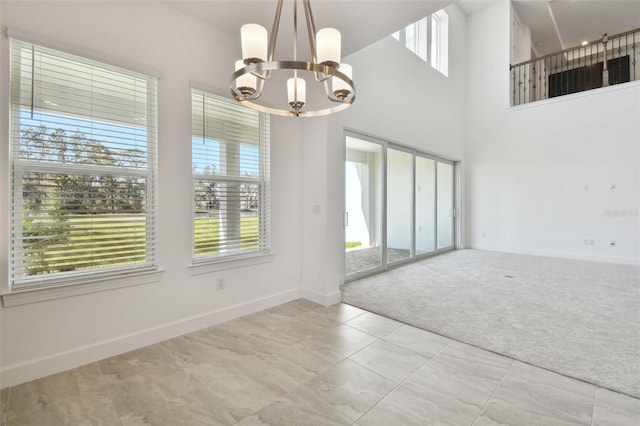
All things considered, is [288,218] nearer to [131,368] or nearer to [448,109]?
[131,368]

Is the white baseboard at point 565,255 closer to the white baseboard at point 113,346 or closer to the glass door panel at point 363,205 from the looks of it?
the glass door panel at point 363,205

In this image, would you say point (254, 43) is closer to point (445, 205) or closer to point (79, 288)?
point (79, 288)

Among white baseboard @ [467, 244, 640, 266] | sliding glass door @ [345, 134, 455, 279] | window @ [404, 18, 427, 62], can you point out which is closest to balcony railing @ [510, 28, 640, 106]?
window @ [404, 18, 427, 62]

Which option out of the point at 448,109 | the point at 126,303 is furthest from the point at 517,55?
the point at 126,303

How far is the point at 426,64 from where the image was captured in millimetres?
6164

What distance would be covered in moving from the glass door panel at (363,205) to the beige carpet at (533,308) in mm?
499

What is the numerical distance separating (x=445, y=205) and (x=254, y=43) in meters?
6.58

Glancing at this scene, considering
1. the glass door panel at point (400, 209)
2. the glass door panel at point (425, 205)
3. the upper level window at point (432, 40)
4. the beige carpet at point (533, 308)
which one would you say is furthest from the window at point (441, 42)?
the beige carpet at point (533, 308)

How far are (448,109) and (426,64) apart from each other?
130cm

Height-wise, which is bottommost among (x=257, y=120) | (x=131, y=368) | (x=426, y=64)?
(x=131, y=368)

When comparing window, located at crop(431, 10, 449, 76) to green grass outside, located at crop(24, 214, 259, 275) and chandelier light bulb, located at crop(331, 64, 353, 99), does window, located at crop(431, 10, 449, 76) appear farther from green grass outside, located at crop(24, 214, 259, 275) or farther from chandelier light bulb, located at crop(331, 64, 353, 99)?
green grass outside, located at crop(24, 214, 259, 275)

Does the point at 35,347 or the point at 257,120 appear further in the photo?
the point at 257,120

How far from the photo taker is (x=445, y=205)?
7203 millimetres

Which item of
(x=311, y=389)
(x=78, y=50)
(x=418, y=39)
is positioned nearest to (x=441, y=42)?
(x=418, y=39)
